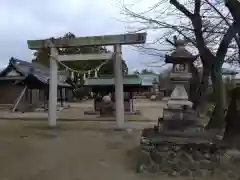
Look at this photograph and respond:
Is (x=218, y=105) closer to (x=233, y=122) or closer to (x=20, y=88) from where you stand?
(x=233, y=122)

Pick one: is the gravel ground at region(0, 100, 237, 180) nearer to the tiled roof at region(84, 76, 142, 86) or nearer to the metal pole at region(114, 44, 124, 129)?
the metal pole at region(114, 44, 124, 129)

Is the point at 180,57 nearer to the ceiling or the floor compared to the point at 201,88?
nearer to the ceiling

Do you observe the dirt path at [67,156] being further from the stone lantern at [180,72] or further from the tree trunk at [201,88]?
the tree trunk at [201,88]

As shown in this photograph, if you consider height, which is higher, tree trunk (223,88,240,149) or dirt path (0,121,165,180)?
tree trunk (223,88,240,149)

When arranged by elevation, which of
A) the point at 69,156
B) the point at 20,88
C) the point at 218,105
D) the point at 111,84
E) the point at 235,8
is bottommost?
the point at 69,156


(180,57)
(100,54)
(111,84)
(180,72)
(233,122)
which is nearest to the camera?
(233,122)

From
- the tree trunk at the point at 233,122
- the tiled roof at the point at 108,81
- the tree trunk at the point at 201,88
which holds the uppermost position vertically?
the tiled roof at the point at 108,81

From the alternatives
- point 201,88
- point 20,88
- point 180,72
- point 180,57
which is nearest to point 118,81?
point 201,88

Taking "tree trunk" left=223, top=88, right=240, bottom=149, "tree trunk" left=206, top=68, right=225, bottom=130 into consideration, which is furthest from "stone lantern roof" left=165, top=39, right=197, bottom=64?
"tree trunk" left=206, top=68, right=225, bottom=130

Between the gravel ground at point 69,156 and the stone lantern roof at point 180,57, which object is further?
the stone lantern roof at point 180,57

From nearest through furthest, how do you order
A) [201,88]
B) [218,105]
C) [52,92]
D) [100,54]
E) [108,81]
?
[218,105] < [100,54] < [52,92] < [201,88] < [108,81]

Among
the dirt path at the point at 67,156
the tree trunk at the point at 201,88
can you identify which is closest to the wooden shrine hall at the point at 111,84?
the tree trunk at the point at 201,88

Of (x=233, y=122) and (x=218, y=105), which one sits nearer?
(x=233, y=122)

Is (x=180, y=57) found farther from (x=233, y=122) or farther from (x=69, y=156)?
(x=69, y=156)
